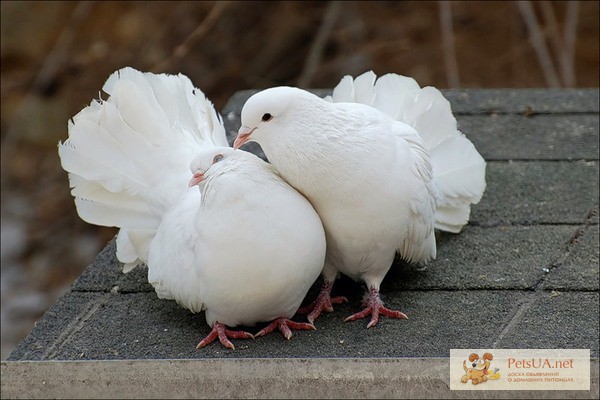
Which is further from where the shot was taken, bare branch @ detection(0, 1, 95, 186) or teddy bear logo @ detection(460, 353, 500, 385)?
bare branch @ detection(0, 1, 95, 186)

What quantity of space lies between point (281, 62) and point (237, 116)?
270 cm

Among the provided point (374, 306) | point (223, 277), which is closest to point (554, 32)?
point (374, 306)

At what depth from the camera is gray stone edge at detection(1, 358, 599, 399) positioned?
293cm

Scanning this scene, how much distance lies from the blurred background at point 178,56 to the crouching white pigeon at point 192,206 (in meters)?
2.80

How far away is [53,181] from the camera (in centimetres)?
764

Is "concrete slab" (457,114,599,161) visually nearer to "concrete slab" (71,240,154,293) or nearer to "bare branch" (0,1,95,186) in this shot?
"concrete slab" (71,240,154,293)

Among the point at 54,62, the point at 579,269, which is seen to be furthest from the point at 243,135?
the point at 54,62

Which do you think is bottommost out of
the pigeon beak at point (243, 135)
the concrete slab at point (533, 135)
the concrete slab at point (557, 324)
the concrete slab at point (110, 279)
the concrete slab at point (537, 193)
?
the concrete slab at point (557, 324)

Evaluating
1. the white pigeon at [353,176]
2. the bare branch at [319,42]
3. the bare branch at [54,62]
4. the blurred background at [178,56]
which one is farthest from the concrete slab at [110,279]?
the bare branch at [319,42]

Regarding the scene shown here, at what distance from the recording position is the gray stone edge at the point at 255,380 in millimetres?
2928

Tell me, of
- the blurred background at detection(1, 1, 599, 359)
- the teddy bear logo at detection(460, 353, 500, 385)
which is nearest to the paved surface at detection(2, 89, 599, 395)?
the teddy bear logo at detection(460, 353, 500, 385)

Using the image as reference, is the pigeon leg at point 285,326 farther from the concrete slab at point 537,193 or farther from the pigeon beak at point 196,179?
the concrete slab at point 537,193

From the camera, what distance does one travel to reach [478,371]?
2.96 meters

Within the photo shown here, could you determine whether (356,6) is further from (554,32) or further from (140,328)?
(140,328)
